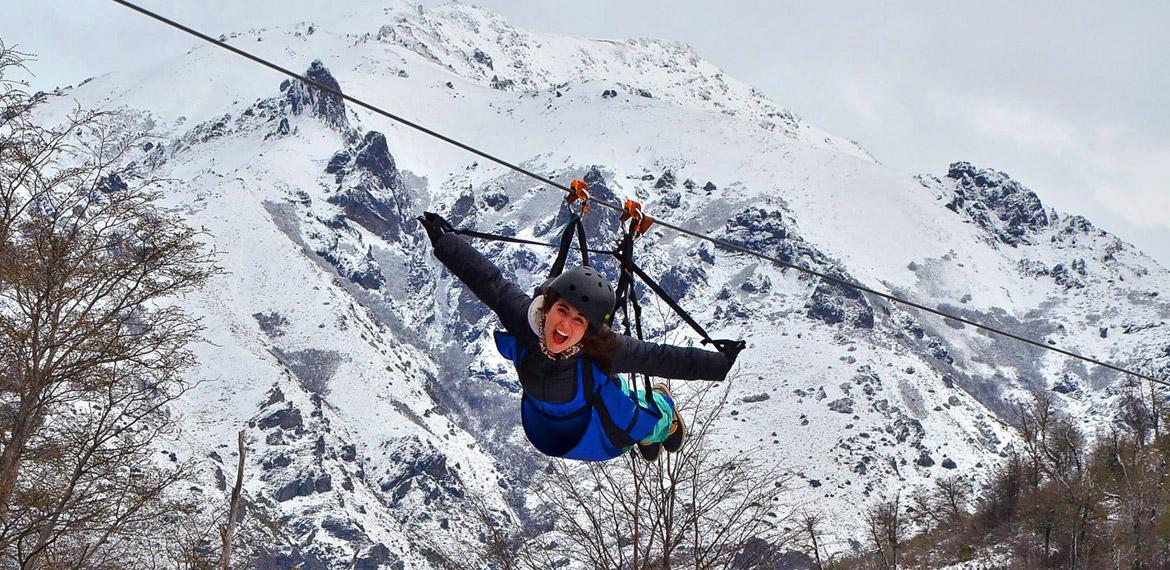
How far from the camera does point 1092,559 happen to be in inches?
1752

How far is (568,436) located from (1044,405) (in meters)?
41.7

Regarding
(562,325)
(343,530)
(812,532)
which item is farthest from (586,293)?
(343,530)

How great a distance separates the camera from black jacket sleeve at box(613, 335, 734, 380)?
7445 millimetres

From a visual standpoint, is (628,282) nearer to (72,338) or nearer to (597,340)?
(597,340)

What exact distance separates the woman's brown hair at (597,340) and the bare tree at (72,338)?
794 cm

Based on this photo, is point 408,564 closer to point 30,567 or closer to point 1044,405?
point 1044,405

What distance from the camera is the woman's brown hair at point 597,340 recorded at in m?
6.98

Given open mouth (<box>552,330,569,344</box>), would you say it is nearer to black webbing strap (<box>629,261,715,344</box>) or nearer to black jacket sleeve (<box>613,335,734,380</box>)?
black jacket sleeve (<box>613,335,734,380</box>)

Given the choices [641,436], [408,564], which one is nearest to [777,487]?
[641,436]

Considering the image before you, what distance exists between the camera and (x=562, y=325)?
6.93 meters

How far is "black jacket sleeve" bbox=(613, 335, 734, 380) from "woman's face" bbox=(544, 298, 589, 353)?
1.83ft

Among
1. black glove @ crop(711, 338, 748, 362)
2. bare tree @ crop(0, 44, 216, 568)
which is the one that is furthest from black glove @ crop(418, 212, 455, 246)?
bare tree @ crop(0, 44, 216, 568)

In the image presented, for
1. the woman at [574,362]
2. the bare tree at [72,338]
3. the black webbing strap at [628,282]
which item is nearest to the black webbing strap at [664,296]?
the black webbing strap at [628,282]

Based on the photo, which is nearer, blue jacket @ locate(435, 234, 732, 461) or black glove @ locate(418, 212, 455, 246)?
blue jacket @ locate(435, 234, 732, 461)
